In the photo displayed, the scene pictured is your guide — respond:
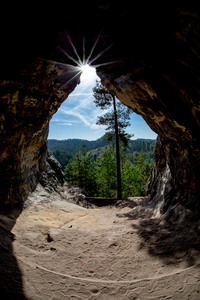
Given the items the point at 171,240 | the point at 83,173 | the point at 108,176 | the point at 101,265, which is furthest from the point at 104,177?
the point at 101,265

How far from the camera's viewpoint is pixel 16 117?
914 cm

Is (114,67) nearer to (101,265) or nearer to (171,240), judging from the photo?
(171,240)

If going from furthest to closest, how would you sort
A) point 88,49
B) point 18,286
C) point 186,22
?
1. point 88,49
2. point 186,22
3. point 18,286

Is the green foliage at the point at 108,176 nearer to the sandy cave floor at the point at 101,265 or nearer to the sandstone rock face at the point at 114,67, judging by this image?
the sandstone rock face at the point at 114,67

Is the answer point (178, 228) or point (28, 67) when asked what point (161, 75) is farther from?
point (178, 228)

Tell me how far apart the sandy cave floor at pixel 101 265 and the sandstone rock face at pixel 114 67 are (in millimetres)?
2345

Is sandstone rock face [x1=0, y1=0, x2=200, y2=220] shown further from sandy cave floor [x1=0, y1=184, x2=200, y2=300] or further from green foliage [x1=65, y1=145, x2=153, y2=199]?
green foliage [x1=65, y1=145, x2=153, y2=199]

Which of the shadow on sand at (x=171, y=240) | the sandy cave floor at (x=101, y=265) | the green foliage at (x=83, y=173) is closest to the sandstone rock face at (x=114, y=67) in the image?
the shadow on sand at (x=171, y=240)

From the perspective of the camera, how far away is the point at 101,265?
5453 mm

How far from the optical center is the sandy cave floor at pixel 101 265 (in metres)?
3.99

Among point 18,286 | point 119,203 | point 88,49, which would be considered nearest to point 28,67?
point 88,49

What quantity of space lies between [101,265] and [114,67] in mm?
6936

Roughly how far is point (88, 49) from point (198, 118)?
454 centimetres

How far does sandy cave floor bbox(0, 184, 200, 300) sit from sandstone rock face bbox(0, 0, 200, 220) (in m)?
2.34
